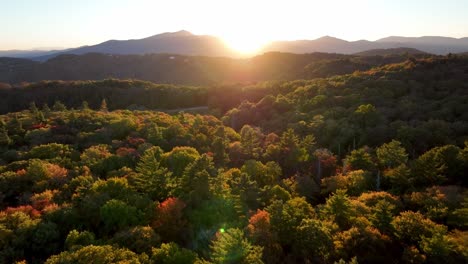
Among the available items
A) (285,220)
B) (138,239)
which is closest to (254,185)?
(285,220)

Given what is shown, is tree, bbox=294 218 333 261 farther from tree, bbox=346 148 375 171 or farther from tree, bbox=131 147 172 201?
tree, bbox=346 148 375 171

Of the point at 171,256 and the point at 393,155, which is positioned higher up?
the point at 393,155

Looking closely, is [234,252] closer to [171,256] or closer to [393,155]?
[171,256]

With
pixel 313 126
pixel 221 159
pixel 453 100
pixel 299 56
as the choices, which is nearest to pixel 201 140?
pixel 221 159

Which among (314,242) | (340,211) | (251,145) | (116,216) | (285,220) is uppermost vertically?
A: (116,216)

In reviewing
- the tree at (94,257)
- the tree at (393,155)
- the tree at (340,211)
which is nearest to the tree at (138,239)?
the tree at (94,257)

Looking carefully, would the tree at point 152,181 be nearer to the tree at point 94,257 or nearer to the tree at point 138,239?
the tree at point 138,239

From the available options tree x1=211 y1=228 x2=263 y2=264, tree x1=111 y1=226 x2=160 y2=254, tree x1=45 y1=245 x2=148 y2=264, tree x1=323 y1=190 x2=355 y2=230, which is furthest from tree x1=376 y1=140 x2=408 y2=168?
tree x1=45 y1=245 x2=148 y2=264

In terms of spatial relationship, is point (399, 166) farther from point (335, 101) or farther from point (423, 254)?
point (335, 101)
